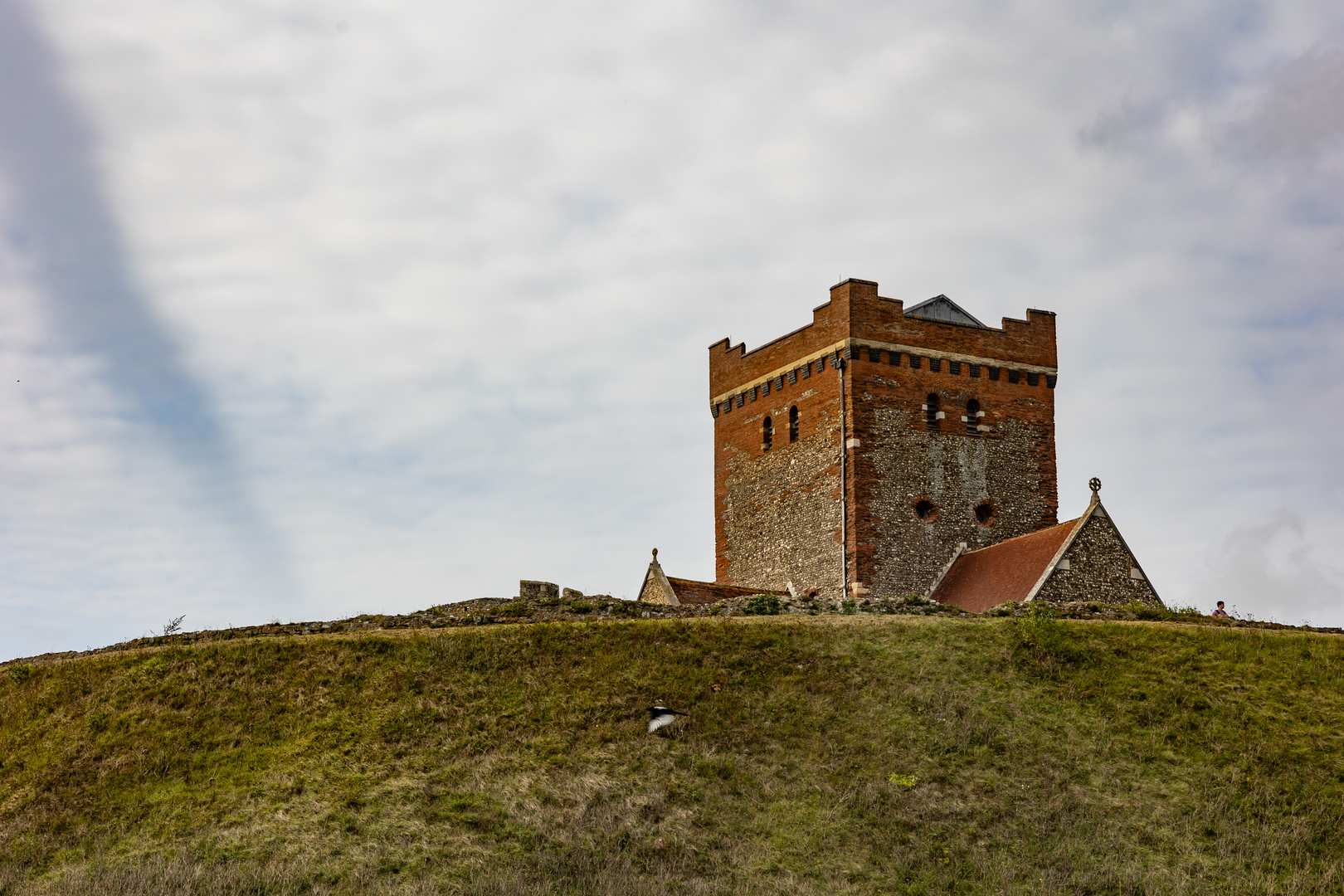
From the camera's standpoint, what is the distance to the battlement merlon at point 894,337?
111 ft

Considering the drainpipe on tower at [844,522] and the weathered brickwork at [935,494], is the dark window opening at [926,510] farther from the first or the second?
the drainpipe on tower at [844,522]

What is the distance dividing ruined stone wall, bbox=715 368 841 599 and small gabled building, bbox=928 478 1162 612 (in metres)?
3.97

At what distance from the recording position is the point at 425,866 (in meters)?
16.9

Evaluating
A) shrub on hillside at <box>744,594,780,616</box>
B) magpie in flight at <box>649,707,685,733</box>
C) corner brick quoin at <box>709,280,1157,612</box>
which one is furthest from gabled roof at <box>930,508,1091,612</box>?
magpie in flight at <box>649,707,685,733</box>

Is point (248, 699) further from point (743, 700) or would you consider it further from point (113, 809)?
point (743, 700)

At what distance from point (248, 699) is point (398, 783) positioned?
4808 millimetres

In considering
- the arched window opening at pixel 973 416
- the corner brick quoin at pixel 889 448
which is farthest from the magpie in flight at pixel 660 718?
the arched window opening at pixel 973 416

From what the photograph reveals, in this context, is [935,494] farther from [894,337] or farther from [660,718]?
[660,718]

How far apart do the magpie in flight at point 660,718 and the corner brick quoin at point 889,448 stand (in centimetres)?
1087

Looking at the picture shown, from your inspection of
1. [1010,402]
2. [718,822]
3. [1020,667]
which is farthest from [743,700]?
[1010,402]

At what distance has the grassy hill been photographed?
17219 millimetres

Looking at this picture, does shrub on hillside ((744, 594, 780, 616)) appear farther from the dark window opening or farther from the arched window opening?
the arched window opening

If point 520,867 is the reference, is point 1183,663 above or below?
above

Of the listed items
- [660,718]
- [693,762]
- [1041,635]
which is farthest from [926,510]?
[693,762]
